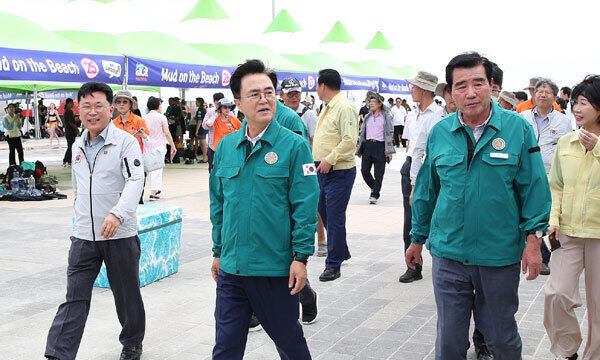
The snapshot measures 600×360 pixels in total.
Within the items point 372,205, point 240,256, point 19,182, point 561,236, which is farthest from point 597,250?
point 19,182

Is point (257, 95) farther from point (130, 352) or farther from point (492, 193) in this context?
point (130, 352)

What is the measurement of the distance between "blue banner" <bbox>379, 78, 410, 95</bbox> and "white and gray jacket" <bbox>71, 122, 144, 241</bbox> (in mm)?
22831

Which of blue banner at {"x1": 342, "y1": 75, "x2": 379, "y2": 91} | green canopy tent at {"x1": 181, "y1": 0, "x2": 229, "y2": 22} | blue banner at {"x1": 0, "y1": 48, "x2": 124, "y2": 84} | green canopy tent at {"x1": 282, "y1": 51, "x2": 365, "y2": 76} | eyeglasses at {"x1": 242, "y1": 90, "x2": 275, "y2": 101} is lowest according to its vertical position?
eyeglasses at {"x1": 242, "y1": 90, "x2": 275, "y2": 101}

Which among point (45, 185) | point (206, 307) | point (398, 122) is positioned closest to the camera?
point (206, 307)

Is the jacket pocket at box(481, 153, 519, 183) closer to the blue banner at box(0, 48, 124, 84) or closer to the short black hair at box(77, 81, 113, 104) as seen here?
the short black hair at box(77, 81, 113, 104)

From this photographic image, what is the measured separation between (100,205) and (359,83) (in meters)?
20.1

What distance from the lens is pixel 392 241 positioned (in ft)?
27.6

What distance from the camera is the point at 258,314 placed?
10.5ft

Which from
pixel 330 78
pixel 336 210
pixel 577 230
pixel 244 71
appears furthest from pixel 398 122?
pixel 244 71

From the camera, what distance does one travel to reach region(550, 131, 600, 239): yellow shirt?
395 centimetres

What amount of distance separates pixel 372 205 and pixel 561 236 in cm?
757

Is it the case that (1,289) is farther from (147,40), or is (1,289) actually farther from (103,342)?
(147,40)

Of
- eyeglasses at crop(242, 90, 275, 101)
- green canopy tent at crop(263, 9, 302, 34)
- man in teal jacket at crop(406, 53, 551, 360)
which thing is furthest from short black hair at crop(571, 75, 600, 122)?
green canopy tent at crop(263, 9, 302, 34)

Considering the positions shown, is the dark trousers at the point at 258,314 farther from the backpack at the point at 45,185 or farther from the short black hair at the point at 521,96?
the backpack at the point at 45,185
